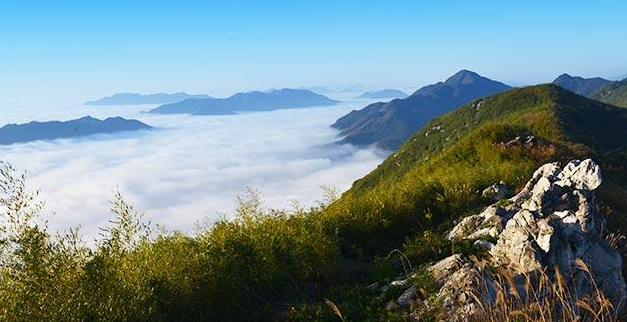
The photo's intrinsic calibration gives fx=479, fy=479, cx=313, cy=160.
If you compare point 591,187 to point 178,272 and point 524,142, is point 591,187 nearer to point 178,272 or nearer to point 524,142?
point 178,272

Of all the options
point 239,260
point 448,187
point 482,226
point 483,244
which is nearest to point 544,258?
point 483,244

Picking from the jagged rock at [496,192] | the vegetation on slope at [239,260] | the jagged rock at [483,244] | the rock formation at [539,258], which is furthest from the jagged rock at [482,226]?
the jagged rock at [496,192]

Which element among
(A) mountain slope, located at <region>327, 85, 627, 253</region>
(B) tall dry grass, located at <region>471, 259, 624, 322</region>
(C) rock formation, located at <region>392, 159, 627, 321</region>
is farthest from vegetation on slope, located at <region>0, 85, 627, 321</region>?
(B) tall dry grass, located at <region>471, 259, 624, 322</region>

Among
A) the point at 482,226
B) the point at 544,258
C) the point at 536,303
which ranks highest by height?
the point at 536,303

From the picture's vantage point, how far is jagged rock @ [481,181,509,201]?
16516 millimetres

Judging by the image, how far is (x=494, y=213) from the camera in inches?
519

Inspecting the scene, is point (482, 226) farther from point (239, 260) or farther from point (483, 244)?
point (239, 260)

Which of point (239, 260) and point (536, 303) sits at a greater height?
point (536, 303)

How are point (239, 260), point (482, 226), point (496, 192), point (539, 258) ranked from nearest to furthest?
1. point (539, 258)
2. point (239, 260)
3. point (482, 226)
4. point (496, 192)

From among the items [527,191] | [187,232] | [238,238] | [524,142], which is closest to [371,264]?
[238,238]

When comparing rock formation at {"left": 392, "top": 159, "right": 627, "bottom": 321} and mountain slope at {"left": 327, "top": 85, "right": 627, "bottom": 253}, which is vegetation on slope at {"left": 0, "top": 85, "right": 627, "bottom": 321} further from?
rock formation at {"left": 392, "top": 159, "right": 627, "bottom": 321}

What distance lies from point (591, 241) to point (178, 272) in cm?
840

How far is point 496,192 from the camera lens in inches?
655

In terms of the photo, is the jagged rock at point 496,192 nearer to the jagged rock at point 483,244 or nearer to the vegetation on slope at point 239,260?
the vegetation on slope at point 239,260
